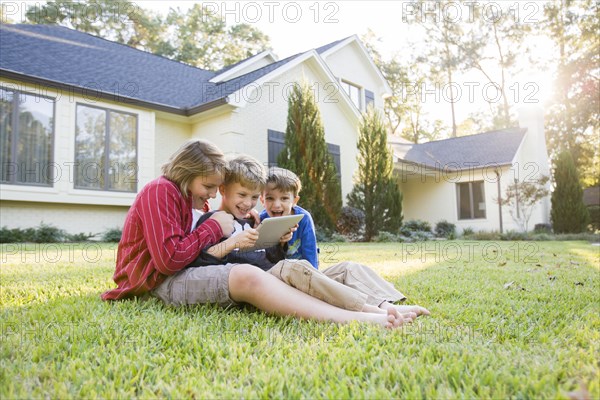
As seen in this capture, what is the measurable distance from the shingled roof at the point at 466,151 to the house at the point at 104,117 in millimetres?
6154

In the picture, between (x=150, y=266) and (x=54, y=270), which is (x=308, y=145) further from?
(x=150, y=266)

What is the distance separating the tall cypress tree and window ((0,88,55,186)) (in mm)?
5478

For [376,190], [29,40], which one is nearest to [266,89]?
[376,190]

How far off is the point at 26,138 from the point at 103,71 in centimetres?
308

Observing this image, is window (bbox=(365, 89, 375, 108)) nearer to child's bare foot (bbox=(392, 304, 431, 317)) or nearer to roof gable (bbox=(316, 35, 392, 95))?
roof gable (bbox=(316, 35, 392, 95))

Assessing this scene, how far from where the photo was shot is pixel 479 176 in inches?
678

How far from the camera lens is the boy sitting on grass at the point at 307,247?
10.1ft

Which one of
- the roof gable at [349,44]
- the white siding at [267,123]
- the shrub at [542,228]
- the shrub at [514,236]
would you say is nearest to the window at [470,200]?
the shrub at [542,228]

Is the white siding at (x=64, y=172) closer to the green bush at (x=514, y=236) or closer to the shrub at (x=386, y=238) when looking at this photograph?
the shrub at (x=386, y=238)

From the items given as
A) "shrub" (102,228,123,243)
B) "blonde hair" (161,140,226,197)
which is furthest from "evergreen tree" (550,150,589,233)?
"blonde hair" (161,140,226,197)

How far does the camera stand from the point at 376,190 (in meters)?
12.7

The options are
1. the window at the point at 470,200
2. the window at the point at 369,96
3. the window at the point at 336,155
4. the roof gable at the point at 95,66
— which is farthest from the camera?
the window at the point at 369,96

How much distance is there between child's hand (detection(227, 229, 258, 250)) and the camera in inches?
100

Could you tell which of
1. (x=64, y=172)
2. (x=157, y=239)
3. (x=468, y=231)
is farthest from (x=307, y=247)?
(x=468, y=231)
